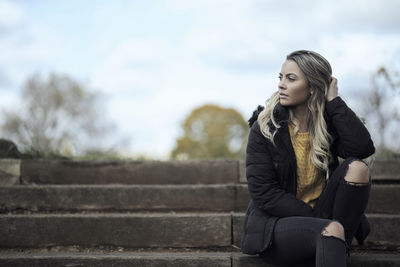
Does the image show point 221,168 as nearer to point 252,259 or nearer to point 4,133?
point 252,259

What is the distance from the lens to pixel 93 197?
373cm

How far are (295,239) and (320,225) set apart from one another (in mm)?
161

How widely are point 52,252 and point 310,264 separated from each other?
1.80 m

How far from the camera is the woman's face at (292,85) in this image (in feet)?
9.08

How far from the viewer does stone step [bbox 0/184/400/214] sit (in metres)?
3.71

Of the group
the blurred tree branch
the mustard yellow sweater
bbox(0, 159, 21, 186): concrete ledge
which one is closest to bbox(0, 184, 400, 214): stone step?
bbox(0, 159, 21, 186): concrete ledge

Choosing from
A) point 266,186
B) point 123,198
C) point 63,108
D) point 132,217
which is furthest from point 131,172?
point 63,108

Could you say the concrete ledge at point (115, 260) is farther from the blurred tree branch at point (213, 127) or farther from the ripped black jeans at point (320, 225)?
the blurred tree branch at point (213, 127)

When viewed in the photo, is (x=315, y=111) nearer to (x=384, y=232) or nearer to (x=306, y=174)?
(x=306, y=174)

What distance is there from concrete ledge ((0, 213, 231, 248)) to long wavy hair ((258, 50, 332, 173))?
90cm

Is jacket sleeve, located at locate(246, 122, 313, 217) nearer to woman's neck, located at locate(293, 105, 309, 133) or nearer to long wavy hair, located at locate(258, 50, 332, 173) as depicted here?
long wavy hair, located at locate(258, 50, 332, 173)

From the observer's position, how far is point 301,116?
9.46 ft

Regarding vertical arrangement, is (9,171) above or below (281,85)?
below

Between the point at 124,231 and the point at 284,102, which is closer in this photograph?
the point at 284,102
